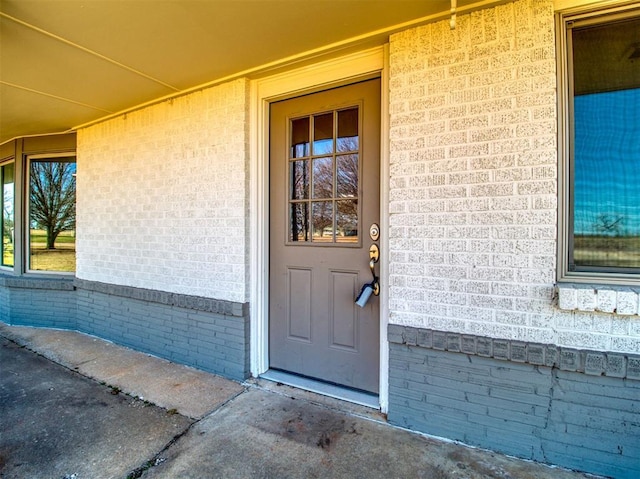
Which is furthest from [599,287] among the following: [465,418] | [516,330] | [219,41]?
[219,41]

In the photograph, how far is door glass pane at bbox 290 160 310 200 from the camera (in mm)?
2758

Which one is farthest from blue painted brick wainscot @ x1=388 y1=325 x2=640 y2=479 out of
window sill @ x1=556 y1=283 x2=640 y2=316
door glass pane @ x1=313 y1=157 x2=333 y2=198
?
door glass pane @ x1=313 y1=157 x2=333 y2=198

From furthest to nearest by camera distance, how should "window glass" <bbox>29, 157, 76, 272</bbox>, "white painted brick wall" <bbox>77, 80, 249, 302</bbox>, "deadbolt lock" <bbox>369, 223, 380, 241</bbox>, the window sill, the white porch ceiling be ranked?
"window glass" <bbox>29, 157, 76, 272</bbox> → "white painted brick wall" <bbox>77, 80, 249, 302</bbox> → "deadbolt lock" <bbox>369, 223, 380, 241</bbox> → the white porch ceiling → the window sill

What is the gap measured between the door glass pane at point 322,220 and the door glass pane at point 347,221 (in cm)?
7

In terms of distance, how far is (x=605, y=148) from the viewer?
5.91 ft

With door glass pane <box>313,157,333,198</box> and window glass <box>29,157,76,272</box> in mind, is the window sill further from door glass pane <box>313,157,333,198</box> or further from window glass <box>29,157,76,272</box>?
window glass <box>29,157,76,272</box>

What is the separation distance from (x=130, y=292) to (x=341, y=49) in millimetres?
3226

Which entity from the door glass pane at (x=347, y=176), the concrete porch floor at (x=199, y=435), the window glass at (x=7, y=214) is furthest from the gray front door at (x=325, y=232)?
the window glass at (x=7, y=214)

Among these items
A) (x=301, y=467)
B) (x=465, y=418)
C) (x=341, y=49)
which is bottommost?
(x=301, y=467)

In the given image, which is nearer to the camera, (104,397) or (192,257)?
(104,397)

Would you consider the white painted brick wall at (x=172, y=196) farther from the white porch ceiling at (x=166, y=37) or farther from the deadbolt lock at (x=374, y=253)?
the deadbolt lock at (x=374, y=253)

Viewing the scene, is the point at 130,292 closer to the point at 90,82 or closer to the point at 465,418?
the point at 90,82

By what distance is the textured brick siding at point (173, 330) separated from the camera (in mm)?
2873

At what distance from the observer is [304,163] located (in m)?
2.77
